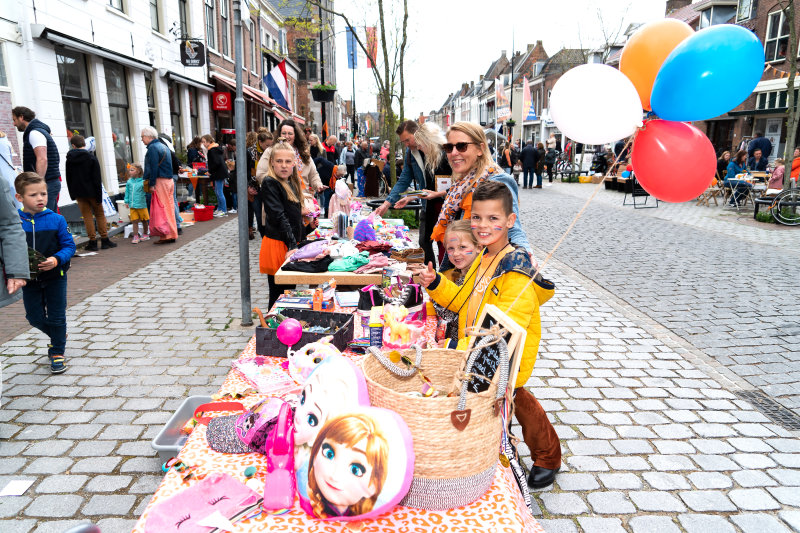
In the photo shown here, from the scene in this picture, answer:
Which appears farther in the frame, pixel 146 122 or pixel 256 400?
pixel 146 122

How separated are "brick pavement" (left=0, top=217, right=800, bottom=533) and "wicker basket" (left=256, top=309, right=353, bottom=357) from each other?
998 millimetres

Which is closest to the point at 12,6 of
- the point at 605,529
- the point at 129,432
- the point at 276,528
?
the point at 129,432

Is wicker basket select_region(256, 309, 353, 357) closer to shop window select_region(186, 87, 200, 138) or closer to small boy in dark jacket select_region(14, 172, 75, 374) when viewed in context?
small boy in dark jacket select_region(14, 172, 75, 374)

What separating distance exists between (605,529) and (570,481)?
384 mm

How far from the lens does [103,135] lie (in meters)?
11.0

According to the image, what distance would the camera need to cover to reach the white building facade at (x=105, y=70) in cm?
867

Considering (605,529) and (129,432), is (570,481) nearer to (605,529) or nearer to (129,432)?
(605,529)

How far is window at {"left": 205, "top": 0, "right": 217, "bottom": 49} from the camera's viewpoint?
1792 centimetres

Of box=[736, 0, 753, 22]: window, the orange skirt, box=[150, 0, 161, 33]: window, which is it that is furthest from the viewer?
box=[736, 0, 753, 22]: window

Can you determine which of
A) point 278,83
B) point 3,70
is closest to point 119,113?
point 278,83

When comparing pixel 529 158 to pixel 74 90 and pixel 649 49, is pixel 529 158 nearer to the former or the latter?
pixel 74 90

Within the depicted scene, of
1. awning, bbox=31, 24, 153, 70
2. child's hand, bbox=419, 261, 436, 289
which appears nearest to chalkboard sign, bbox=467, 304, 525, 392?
child's hand, bbox=419, 261, 436, 289

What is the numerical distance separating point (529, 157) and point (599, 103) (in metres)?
19.6

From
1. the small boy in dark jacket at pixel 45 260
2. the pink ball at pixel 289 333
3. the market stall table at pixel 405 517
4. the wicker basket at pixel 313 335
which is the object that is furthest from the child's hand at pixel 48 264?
the market stall table at pixel 405 517
